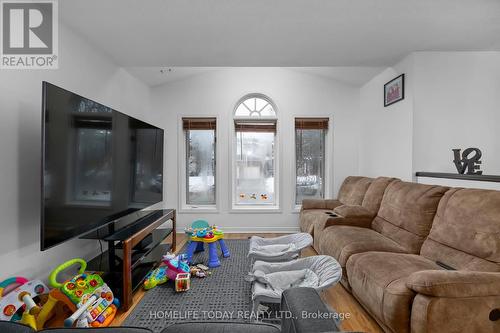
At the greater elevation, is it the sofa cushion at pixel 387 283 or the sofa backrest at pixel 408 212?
the sofa backrest at pixel 408 212

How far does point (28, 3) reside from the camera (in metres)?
1.91

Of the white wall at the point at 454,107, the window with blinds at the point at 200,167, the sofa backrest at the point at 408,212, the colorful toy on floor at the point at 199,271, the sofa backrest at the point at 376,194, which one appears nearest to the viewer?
the sofa backrest at the point at 408,212

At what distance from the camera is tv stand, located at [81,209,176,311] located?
6.46 feet

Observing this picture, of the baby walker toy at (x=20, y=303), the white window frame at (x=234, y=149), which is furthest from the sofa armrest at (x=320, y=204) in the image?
the baby walker toy at (x=20, y=303)

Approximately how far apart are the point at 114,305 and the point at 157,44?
2.47 meters

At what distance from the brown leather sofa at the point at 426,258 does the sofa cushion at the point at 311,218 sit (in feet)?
0.78

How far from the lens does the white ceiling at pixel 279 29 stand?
1984mm

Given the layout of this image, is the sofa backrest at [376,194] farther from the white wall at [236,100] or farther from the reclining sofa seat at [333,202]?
the white wall at [236,100]

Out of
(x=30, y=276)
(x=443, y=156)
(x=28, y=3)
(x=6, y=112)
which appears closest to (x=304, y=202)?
(x=443, y=156)

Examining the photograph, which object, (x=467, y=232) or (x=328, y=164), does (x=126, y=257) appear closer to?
(x=467, y=232)

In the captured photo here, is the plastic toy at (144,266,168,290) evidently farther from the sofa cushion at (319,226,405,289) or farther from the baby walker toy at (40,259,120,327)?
the sofa cushion at (319,226,405,289)

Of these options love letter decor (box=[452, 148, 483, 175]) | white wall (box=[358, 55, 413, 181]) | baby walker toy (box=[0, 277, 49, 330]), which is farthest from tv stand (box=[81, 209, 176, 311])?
love letter decor (box=[452, 148, 483, 175])

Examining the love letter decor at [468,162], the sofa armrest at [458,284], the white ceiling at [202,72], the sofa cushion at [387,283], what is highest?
the white ceiling at [202,72]

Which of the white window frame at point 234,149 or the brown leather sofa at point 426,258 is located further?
the white window frame at point 234,149
